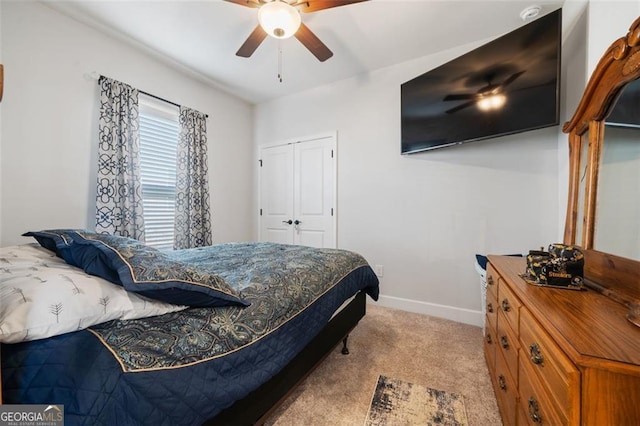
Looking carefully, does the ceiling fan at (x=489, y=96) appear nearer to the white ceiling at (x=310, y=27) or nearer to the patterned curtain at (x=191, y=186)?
the white ceiling at (x=310, y=27)

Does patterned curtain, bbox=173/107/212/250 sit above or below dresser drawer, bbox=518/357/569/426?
above

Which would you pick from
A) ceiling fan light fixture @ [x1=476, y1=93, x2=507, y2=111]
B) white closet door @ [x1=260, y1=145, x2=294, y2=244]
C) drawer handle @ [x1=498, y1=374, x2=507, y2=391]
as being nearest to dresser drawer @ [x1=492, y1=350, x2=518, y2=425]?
drawer handle @ [x1=498, y1=374, x2=507, y2=391]

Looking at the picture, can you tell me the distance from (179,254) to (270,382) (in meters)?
1.32

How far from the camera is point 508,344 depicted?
1.16 m

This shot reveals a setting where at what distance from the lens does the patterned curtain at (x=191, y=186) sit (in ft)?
9.73

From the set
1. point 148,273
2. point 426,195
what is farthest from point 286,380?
point 426,195

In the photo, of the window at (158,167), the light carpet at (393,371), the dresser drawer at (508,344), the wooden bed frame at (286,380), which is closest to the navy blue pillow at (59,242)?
the wooden bed frame at (286,380)

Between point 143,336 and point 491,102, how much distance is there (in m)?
2.74

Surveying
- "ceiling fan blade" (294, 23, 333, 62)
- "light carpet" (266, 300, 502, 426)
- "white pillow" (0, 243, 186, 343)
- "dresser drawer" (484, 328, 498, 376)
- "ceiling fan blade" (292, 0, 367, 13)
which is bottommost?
"light carpet" (266, 300, 502, 426)

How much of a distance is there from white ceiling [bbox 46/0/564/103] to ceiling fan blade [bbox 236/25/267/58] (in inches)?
11.0

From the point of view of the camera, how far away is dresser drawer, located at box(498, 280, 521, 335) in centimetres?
104

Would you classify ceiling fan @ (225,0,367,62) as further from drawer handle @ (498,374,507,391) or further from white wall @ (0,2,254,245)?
drawer handle @ (498,374,507,391)

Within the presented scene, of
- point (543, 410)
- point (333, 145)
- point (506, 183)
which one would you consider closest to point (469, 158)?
point (506, 183)

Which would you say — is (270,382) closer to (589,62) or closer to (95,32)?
(589,62)
